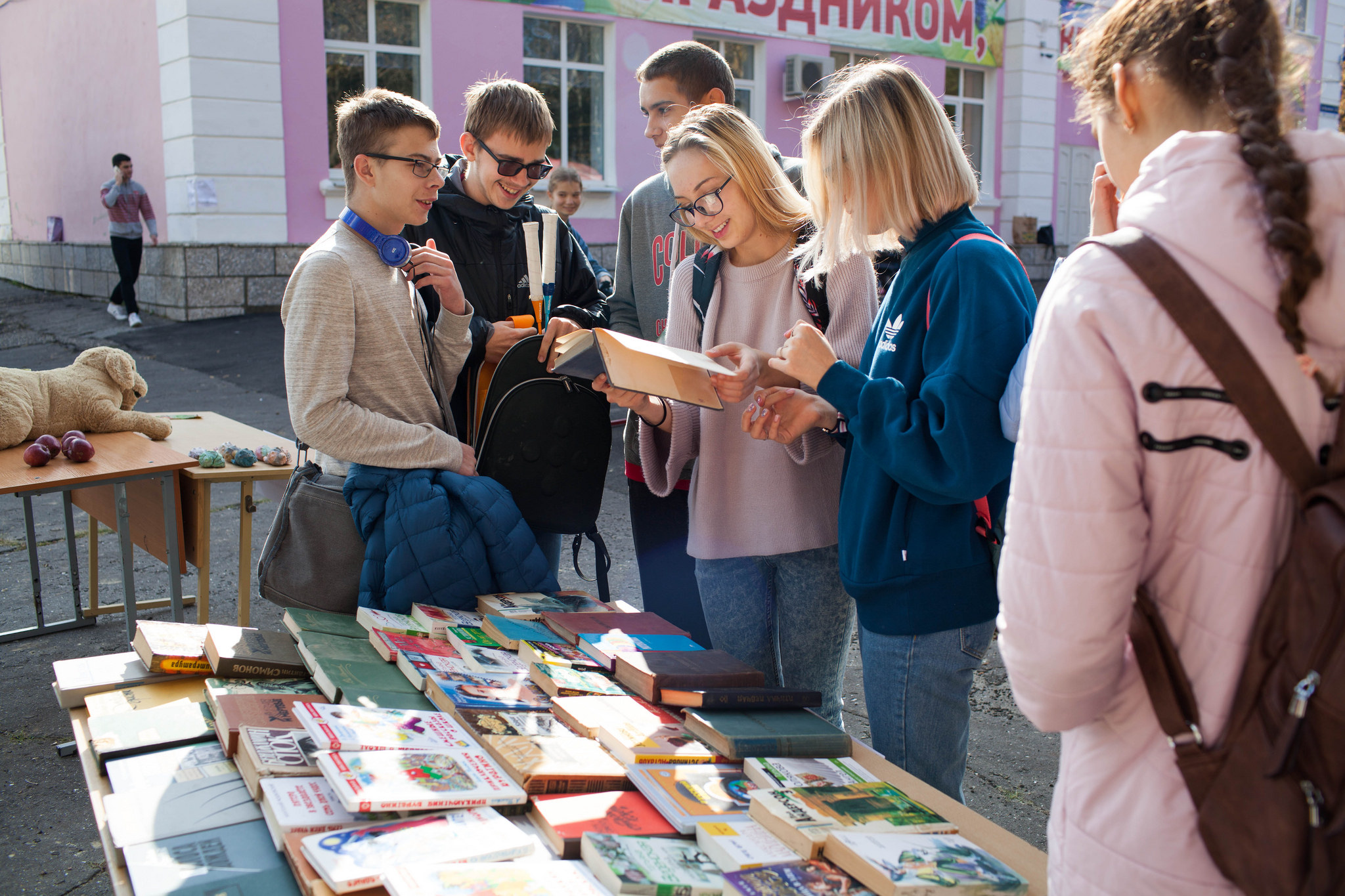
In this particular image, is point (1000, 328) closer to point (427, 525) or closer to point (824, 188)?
point (824, 188)

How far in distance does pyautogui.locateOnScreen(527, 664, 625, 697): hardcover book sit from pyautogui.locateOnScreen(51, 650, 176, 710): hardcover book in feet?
2.48

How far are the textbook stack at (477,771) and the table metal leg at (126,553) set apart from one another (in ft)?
4.85

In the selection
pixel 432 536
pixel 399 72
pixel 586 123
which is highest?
pixel 399 72

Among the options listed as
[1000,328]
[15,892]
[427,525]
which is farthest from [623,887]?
[15,892]

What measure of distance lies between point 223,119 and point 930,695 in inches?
413

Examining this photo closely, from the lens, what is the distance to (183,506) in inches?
140

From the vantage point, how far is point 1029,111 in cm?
1609

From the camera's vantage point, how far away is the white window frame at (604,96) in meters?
12.2

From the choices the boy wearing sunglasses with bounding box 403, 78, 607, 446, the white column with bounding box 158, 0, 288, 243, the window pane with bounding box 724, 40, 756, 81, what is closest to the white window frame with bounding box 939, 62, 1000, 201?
the window pane with bounding box 724, 40, 756, 81

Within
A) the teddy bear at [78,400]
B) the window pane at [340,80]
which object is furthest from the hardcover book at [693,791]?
the window pane at [340,80]

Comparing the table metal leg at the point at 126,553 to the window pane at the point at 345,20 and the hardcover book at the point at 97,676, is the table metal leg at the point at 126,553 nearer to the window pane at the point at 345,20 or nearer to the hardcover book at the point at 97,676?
the hardcover book at the point at 97,676

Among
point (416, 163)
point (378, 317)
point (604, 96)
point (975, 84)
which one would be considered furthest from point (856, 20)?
point (378, 317)

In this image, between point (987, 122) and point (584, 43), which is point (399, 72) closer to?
point (584, 43)

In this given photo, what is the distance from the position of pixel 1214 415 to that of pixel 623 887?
2.78 ft
